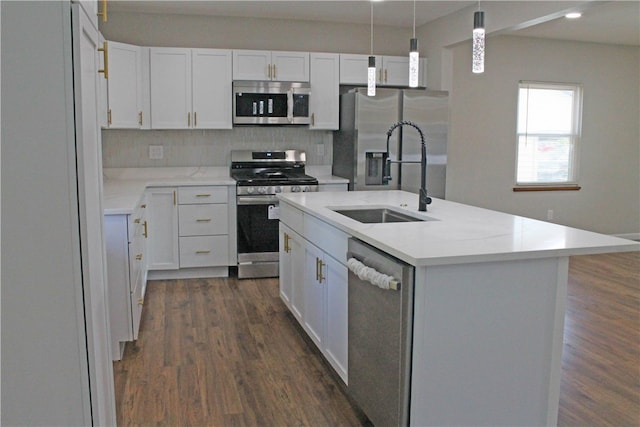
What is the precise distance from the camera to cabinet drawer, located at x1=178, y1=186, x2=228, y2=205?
16.9 ft

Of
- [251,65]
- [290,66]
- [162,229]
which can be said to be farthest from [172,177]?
[290,66]

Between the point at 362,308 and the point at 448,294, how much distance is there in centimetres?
48

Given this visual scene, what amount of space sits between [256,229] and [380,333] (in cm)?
305

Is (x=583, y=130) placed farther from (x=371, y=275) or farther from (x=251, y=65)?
(x=371, y=275)

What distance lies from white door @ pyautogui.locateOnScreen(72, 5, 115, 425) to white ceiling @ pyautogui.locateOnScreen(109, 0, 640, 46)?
11.6ft

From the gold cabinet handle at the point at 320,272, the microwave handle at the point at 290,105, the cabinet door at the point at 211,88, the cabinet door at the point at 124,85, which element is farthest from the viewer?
the microwave handle at the point at 290,105

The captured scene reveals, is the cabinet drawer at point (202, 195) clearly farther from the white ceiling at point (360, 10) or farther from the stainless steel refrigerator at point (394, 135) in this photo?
the white ceiling at point (360, 10)

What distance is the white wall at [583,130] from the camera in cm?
655

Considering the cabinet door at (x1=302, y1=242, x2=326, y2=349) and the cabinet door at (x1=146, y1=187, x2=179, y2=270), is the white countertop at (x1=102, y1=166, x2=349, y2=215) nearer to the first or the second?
the cabinet door at (x1=146, y1=187, x2=179, y2=270)

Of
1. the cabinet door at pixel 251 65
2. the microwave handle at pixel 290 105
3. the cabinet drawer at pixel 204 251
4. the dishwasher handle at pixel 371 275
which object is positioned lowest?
the cabinet drawer at pixel 204 251

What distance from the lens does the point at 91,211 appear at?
172 cm

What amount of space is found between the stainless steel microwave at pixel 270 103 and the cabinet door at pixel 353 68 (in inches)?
15.8

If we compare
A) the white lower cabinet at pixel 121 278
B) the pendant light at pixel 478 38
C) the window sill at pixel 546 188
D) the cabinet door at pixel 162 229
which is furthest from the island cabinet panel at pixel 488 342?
the window sill at pixel 546 188

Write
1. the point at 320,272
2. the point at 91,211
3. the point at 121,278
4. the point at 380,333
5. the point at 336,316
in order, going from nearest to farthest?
the point at 91,211 → the point at 380,333 → the point at 336,316 → the point at 320,272 → the point at 121,278
